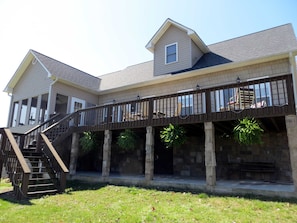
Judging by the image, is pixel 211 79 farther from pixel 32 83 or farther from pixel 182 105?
pixel 32 83

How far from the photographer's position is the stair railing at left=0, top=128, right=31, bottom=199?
6461 millimetres

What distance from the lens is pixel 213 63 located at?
431 inches

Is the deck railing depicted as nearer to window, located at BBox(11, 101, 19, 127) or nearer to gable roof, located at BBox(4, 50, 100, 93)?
gable roof, located at BBox(4, 50, 100, 93)

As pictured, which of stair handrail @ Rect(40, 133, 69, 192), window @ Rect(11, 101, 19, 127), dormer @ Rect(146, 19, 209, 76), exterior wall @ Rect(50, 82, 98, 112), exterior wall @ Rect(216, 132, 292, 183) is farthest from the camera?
window @ Rect(11, 101, 19, 127)

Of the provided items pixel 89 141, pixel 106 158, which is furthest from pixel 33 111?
pixel 106 158

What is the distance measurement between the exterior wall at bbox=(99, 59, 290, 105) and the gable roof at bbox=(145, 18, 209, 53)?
8.20ft

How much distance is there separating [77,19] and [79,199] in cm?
770

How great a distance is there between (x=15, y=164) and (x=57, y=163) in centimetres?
131

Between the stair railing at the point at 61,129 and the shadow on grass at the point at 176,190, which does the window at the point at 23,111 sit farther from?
the shadow on grass at the point at 176,190

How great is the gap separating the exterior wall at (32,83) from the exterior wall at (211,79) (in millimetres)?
3810

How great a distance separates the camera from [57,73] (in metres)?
12.7

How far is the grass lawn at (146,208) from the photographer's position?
4645 millimetres

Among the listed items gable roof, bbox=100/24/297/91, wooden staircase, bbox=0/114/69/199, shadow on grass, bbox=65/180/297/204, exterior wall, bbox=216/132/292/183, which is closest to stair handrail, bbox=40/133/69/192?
wooden staircase, bbox=0/114/69/199

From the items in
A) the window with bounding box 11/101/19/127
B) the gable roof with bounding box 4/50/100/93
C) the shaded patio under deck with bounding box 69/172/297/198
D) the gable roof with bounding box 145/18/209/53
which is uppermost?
the gable roof with bounding box 145/18/209/53
